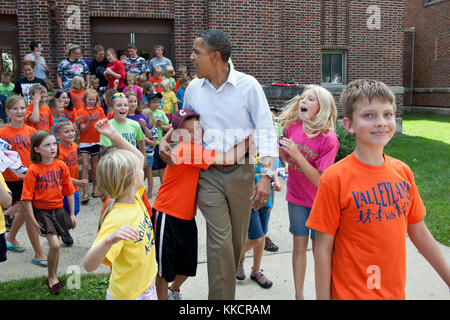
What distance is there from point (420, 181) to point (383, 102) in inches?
262

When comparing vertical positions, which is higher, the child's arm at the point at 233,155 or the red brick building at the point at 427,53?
the red brick building at the point at 427,53

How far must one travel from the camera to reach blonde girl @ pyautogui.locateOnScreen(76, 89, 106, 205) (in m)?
7.21

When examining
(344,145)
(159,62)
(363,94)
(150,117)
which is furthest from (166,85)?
(363,94)

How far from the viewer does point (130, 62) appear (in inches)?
401

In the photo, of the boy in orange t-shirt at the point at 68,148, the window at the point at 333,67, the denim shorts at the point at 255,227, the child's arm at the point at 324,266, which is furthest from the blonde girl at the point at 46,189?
the window at the point at 333,67

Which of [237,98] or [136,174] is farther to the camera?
[237,98]

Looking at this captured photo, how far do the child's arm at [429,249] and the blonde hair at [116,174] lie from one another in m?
1.61

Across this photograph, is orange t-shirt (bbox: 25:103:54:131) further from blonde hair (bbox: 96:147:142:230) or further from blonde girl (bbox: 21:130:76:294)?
blonde hair (bbox: 96:147:142:230)

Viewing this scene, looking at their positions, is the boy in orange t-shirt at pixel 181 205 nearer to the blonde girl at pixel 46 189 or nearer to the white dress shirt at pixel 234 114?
the white dress shirt at pixel 234 114

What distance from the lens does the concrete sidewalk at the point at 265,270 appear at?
3863 mm

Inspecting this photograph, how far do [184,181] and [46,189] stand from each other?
1.74 m

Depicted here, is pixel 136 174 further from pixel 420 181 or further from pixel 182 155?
pixel 420 181
